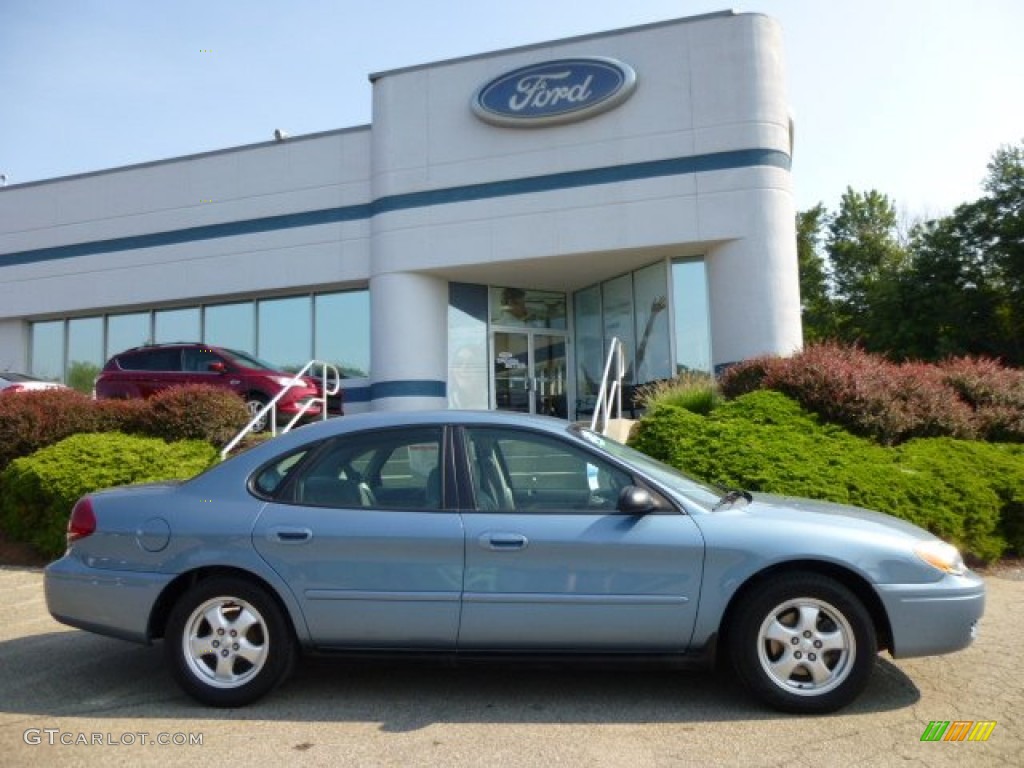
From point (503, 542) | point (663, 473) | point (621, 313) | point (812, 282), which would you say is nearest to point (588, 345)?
point (621, 313)

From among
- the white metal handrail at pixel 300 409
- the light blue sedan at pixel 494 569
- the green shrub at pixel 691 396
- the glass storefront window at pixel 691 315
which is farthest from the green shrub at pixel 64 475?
the glass storefront window at pixel 691 315

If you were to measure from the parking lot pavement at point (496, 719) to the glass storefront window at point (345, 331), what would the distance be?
12123 millimetres

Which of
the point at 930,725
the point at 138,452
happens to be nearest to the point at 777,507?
the point at 930,725

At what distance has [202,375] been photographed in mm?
12992

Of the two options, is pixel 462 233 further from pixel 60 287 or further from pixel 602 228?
pixel 60 287

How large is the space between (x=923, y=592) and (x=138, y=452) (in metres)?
7.67

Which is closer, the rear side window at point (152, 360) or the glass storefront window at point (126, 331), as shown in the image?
the rear side window at point (152, 360)

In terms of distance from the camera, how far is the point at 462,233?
15008 mm

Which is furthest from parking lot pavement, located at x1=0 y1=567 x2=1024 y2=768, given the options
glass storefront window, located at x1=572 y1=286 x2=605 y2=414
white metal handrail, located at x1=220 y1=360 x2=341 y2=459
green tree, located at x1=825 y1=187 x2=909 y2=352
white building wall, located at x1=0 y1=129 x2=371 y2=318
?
green tree, located at x1=825 y1=187 x2=909 y2=352

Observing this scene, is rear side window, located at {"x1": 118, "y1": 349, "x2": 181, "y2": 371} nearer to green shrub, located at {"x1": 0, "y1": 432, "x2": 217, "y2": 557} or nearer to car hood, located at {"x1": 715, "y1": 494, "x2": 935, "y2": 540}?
green shrub, located at {"x1": 0, "y1": 432, "x2": 217, "y2": 557}

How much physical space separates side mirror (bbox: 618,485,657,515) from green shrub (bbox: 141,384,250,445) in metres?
7.10

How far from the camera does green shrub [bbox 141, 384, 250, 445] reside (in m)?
9.28

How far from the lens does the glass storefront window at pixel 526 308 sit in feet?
54.6

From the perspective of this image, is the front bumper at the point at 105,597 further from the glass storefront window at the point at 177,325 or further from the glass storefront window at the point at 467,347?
the glass storefront window at the point at 177,325
